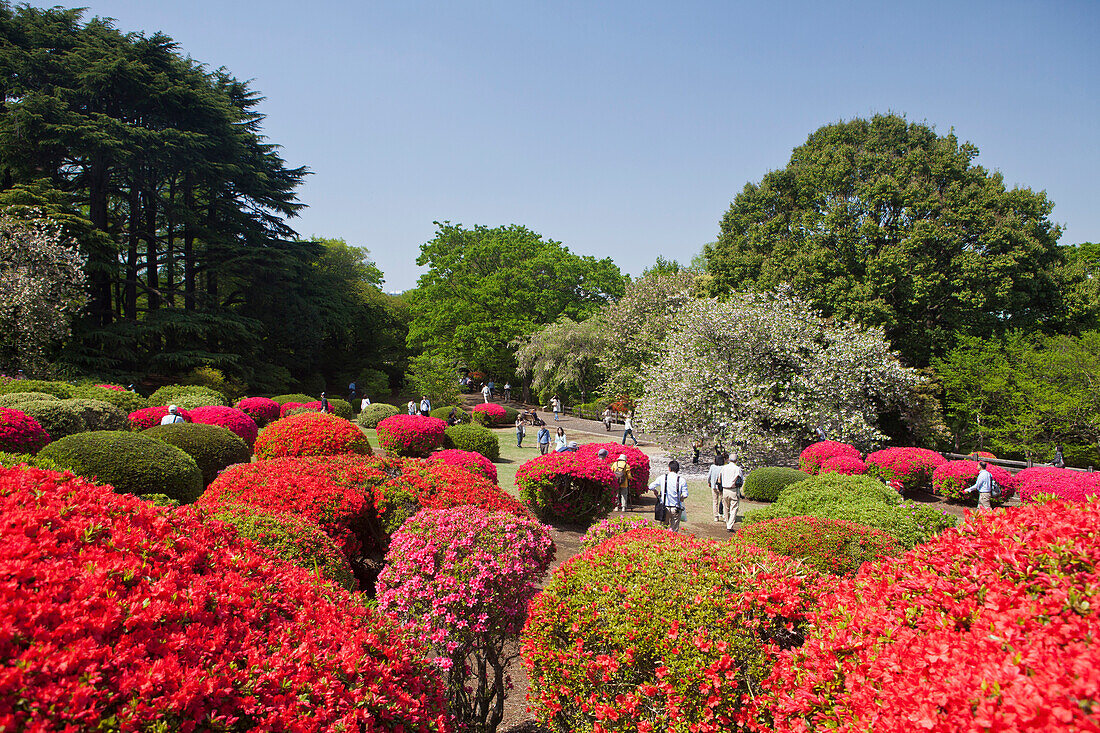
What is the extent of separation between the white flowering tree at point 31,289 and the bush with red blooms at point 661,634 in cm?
2664

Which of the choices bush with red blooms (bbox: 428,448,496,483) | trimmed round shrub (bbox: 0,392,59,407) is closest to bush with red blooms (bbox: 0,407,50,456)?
trimmed round shrub (bbox: 0,392,59,407)

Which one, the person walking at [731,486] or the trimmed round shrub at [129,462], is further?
the person walking at [731,486]

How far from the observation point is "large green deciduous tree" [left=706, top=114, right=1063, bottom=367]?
23.4m

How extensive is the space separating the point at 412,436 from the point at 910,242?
22.4 m

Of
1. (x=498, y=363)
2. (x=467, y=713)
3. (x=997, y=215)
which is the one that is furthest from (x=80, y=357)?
(x=997, y=215)

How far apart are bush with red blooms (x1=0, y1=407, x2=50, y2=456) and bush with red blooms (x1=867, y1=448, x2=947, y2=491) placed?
18502 mm

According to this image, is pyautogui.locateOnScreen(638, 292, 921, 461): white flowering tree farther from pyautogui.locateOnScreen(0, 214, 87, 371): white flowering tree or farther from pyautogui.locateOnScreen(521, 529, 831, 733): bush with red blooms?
pyautogui.locateOnScreen(0, 214, 87, 371): white flowering tree

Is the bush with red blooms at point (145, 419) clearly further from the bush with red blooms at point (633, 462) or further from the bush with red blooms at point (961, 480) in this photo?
the bush with red blooms at point (961, 480)

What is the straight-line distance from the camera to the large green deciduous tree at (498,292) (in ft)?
120

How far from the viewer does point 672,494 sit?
9305 millimetres

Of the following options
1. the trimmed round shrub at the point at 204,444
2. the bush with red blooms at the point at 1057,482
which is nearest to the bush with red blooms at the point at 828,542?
the bush with red blooms at the point at 1057,482

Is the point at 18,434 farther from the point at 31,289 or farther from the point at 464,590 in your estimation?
the point at 31,289

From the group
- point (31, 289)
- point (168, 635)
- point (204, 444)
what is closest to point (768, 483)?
point (204, 444)

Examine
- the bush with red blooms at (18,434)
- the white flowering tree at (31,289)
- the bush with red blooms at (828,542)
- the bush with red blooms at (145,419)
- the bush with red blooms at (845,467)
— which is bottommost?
the bush with red blooms at (845,467)
